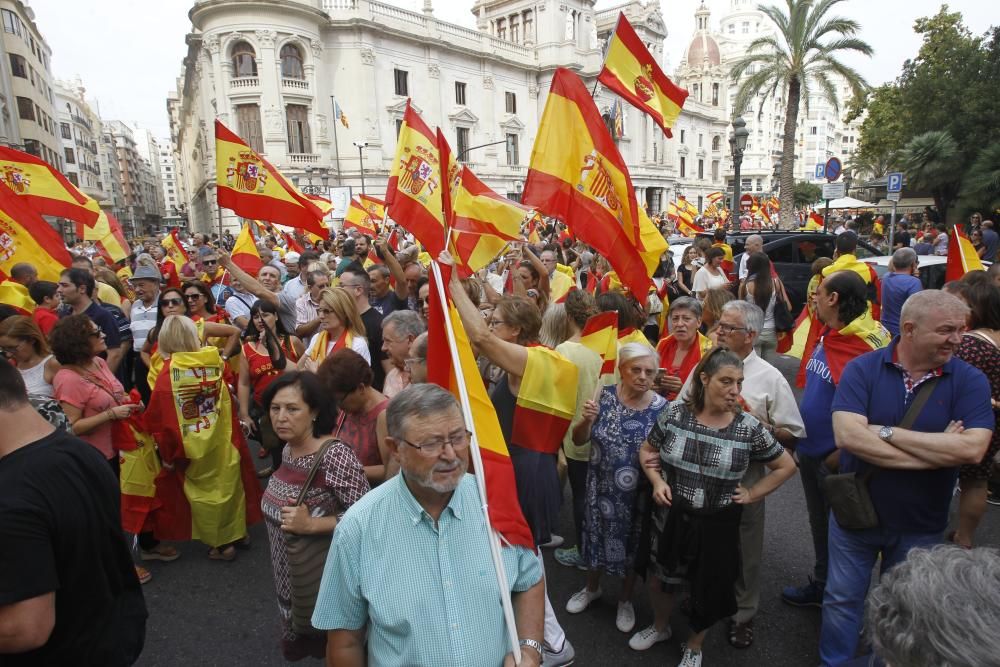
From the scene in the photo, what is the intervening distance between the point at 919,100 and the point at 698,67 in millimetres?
60303

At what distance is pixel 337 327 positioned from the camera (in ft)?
13.6

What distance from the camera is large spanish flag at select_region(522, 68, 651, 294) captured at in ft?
12.8

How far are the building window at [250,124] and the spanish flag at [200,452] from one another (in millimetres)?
33211

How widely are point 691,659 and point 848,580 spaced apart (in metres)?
0.85

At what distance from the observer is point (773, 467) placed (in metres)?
2.75

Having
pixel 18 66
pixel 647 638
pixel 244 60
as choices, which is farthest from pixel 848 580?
pixel 18 66

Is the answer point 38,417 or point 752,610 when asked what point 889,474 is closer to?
point 752,610

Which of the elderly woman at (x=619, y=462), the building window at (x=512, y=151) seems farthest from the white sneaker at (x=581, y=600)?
the building window at (x=512, y=151)

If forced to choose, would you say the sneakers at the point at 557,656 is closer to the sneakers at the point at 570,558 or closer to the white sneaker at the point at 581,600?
the white sneaker at the point at 581,600

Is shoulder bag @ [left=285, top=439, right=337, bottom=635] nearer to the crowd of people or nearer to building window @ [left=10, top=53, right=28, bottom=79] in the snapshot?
the crowd of people

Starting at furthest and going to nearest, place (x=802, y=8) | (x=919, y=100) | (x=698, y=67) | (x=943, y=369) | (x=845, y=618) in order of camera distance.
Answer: (x=698, y=67) < (x=919, y=100) < (x=802, y=8) < (x=845, y=618) < (x=943, y=369)

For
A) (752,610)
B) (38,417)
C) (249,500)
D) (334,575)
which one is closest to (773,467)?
(752,610)

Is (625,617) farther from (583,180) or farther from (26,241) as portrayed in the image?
(26,241)

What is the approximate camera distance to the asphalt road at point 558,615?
304cm
